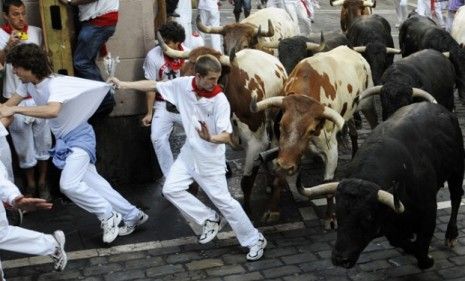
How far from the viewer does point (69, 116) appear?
7.33m

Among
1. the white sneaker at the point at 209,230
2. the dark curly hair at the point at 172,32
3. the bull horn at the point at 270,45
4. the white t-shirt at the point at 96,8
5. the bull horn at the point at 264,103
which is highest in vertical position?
the white t-shirt at the point at 96,8

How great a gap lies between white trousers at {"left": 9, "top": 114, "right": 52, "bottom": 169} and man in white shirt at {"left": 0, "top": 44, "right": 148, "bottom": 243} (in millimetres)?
753

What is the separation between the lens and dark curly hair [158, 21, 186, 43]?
8.49m

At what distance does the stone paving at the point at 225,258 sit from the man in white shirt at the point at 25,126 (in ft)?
1.79

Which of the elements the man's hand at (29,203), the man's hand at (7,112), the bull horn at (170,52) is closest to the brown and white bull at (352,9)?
the bull horn at (170,52)

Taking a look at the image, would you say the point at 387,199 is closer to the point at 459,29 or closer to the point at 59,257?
the point at 59,257

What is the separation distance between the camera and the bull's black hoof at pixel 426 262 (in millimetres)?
6656

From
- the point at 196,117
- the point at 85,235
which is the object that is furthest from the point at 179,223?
the point at 196,117

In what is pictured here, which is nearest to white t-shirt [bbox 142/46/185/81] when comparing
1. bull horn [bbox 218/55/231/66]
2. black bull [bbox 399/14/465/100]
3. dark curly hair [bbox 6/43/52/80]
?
bull horn [bbox 218/55/231/66]

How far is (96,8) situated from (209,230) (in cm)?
286

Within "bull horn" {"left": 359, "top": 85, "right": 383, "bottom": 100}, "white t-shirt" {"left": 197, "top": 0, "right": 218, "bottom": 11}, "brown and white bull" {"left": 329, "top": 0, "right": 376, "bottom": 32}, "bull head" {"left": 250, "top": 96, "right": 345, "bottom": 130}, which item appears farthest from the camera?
"white t-shirt" {"left": 197, "top": 0, "right": 218, "bottom": 11}

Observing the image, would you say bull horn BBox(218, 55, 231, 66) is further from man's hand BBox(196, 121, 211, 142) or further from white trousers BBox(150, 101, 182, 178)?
man's hand BBox(196, 121, 211, 142)

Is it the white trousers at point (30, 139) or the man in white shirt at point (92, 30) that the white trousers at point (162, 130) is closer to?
the man in white shirt at point (92, 30)

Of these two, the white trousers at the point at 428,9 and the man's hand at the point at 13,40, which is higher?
the man's hand at the point at 13,40
